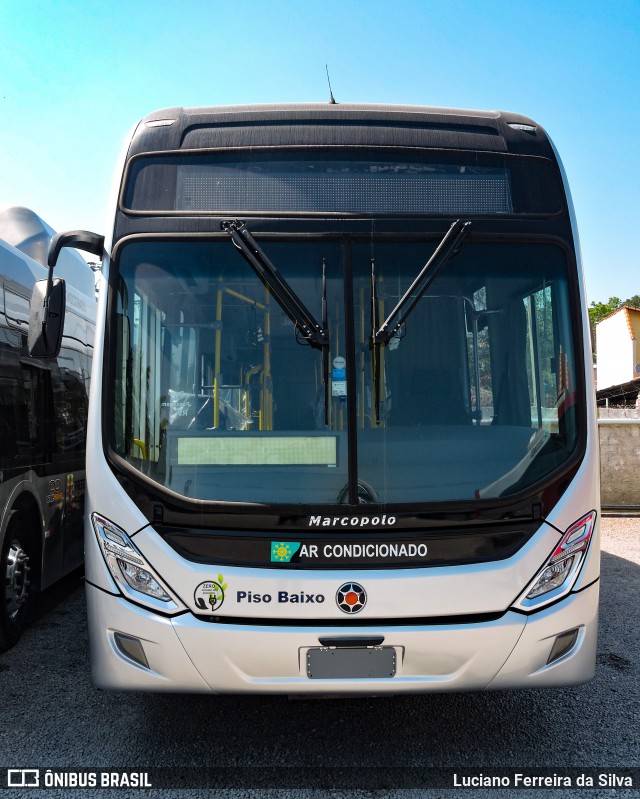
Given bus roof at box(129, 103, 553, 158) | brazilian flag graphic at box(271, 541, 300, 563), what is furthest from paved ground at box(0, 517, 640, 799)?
bus roof at box(129, 103, 553, 158)

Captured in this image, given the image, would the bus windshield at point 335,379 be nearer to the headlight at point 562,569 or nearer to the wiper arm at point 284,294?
the wiper arm at point 284,294

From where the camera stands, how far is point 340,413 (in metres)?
3.74

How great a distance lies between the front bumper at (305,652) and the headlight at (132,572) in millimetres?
50

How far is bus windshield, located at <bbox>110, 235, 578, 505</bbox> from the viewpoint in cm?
370

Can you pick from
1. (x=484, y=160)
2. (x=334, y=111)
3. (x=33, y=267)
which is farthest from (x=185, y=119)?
(x=33, y=267)

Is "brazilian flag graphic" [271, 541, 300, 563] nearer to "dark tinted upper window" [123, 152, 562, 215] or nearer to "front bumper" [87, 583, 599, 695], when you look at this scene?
"front bumper" [87, 583, 599, 695]

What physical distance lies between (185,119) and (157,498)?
204cm

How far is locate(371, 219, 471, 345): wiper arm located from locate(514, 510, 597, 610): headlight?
1.26 m

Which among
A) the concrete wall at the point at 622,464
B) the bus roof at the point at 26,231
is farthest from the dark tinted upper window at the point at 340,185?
the concrete wall at the point at 622,464

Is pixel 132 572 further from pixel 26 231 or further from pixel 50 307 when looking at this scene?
pixel 26 231

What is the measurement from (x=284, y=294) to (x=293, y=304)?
0.21 feet

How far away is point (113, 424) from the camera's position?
12.5 ft

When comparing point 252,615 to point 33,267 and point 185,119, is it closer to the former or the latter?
Answer: point 185,119

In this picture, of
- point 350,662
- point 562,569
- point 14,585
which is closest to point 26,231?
point 14,585
